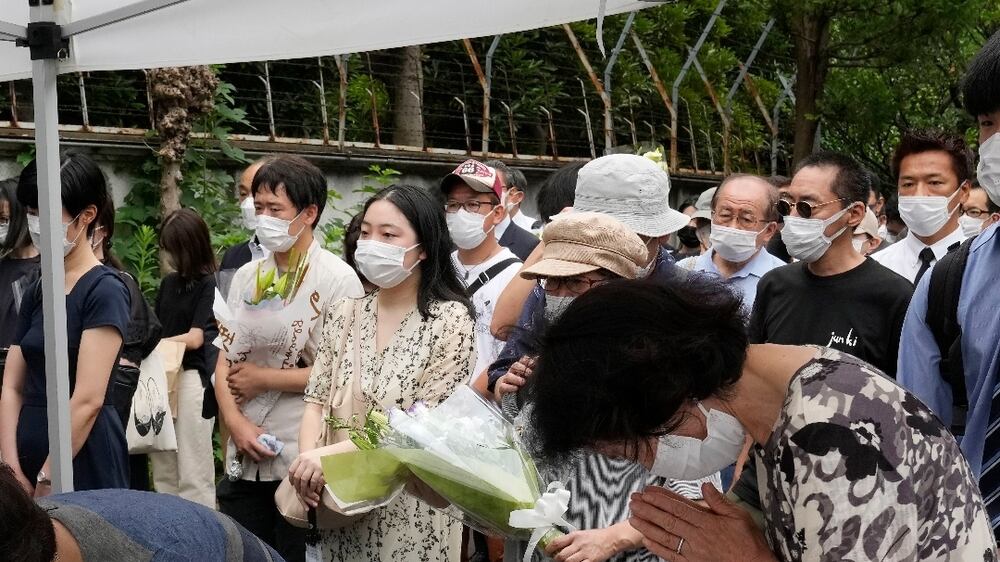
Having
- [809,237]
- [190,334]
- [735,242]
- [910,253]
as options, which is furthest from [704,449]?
[190,334]

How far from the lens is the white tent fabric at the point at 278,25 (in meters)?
4.20

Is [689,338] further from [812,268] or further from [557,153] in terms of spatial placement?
[557,153]

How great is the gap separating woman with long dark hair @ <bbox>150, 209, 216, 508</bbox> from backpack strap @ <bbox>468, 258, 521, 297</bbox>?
1.83 m

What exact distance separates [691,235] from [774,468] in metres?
7.97

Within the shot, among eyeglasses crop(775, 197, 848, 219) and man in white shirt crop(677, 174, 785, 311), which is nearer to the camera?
eyeglasses crop(775, 197, 848, 219)

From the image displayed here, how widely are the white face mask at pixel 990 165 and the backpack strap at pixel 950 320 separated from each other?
9.7 inches

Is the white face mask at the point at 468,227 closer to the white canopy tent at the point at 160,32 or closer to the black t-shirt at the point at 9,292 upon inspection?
the white canopy tent at the point at 160,32

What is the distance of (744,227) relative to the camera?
5.70 m

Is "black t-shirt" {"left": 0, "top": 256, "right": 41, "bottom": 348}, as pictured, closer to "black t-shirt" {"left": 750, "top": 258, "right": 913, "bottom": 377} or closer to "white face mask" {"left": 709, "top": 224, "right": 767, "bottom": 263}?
"white face mask" {"left": 709, "top": 224, "right": 767, "bottom": 263}

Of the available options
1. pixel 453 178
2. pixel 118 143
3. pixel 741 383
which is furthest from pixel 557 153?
pixel 741 383

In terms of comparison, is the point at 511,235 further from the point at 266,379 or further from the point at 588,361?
the point at 588,361

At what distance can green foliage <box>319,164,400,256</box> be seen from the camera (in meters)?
9.86

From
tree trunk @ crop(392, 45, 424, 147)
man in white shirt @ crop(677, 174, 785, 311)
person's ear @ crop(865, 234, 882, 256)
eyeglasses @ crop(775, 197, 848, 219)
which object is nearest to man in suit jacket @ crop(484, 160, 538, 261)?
man in white shirt @ crop(677, 174, 785, 311)

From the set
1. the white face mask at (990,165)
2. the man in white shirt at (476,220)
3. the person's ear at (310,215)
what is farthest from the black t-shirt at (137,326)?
the white face mask at (990,165)
